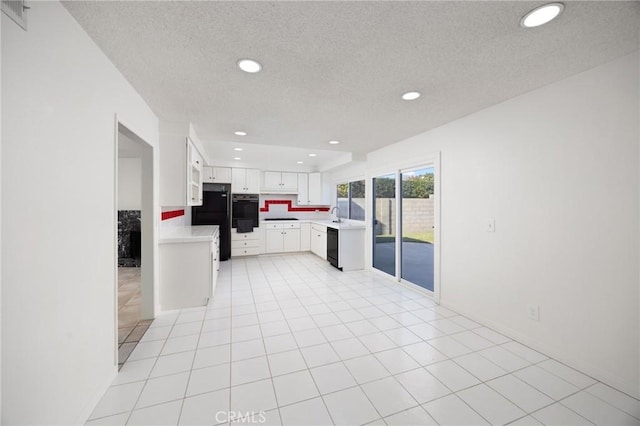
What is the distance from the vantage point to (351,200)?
20.4 feet

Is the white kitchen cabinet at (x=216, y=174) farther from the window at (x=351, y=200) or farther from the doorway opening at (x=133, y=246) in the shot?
the window at (x=351, y=200)

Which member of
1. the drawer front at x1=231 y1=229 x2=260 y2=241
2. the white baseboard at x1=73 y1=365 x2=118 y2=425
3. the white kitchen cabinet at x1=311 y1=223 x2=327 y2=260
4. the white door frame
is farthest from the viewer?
the drawer front at x1=231 y1=229 x2=260 y2=241

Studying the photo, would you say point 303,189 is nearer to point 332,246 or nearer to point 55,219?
point 332,246

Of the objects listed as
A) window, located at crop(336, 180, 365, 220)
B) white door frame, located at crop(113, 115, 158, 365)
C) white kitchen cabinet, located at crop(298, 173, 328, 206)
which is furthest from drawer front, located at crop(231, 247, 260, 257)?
white door frame, located at crop(113, 115, 158, 365)

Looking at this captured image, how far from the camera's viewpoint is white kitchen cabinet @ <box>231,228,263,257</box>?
571cm

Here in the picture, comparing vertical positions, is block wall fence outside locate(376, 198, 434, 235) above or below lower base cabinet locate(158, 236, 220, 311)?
above

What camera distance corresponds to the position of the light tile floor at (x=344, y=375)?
149 cm

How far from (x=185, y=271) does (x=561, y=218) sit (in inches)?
148

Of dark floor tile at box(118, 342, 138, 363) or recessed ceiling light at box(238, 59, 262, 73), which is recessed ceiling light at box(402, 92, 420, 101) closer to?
recessed ceiling light at box(238, 59, 262, 73)

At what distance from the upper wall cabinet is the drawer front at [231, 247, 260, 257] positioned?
1.52 meters

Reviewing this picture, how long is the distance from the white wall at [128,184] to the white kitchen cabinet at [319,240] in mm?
3755

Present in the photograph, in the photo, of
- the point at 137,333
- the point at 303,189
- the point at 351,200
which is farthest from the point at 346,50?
the point at 303,189

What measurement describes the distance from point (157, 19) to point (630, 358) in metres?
3.55

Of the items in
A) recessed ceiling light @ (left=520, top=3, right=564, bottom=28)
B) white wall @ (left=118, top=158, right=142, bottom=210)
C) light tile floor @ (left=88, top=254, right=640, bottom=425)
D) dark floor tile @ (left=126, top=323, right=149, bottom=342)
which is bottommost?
light tile floor @ (left=88, top=254, right=640, bottom=425)
